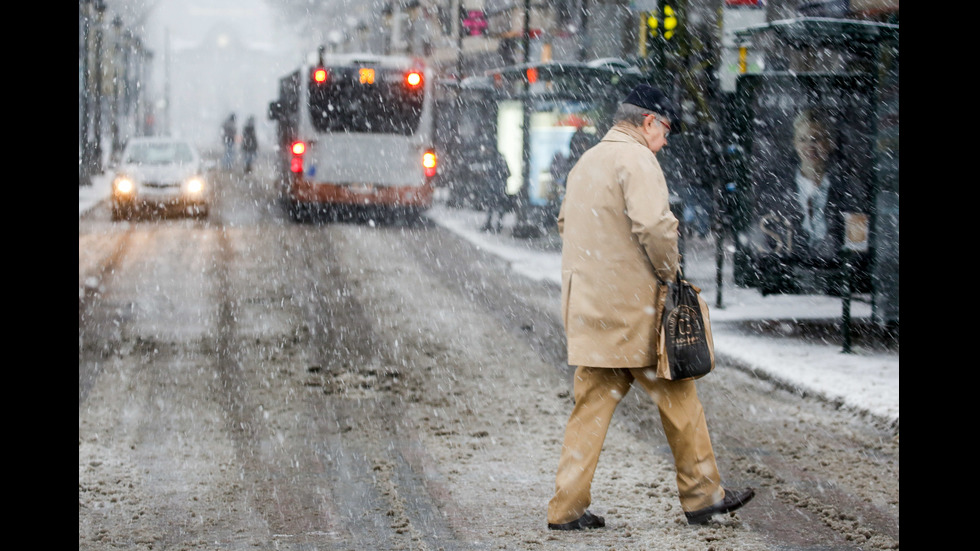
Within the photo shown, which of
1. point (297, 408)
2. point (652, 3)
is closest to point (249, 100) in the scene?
point (652, 3)

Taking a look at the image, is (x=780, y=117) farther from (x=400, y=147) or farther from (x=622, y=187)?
(x=400, y=147)

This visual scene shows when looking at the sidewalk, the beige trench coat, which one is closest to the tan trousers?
the beige trench coat

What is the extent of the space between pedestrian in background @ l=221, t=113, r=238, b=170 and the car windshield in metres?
18.4

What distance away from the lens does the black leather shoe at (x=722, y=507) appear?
4539 millimetres

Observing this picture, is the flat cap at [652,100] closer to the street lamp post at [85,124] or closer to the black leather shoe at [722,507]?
the black leather shoe at [722,507]

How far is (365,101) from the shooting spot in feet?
70.7

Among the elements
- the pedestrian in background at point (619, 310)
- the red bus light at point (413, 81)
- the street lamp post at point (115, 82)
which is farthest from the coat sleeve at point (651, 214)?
the street lamp post at point (115, 82)

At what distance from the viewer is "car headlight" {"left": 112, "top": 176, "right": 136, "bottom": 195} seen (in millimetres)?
21797

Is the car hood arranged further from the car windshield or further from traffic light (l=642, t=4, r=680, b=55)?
traffic light (l=642, t=4, r=680, b=55)

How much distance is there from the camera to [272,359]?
841 centimetres

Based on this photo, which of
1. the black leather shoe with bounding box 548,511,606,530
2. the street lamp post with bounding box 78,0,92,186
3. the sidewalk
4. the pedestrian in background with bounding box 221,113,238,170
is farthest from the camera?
the pedestrian in background with bounding box 221,113,238,170

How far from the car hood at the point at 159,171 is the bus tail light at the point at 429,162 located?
4461mm

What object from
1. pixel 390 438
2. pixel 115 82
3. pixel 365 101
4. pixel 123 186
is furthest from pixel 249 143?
pixel 390 438

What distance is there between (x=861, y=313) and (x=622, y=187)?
785 cm
